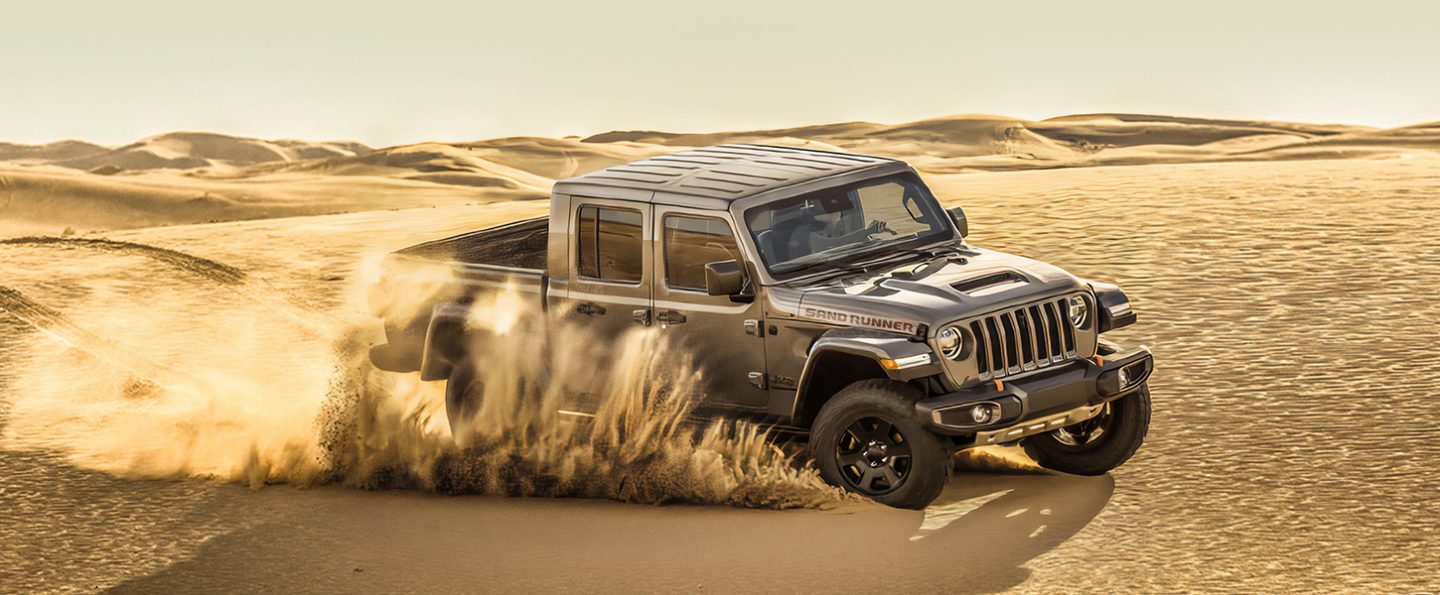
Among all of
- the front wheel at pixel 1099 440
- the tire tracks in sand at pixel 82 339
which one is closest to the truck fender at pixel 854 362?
the front wheel at pixel 1099 440

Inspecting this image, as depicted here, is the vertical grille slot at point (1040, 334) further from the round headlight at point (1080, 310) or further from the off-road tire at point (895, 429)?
the off-road tire at point (895, 429)

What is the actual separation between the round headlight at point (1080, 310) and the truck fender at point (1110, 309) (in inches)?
5.8

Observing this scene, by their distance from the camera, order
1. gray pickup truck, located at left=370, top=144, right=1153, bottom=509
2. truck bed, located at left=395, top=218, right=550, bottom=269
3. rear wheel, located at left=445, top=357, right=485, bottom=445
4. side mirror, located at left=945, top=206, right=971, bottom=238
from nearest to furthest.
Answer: gray pickup truck, located at left=370, top=144, right=1153, bottom=509
side mirror, located at left=945, top=206, right=971, bottom=238
rear wheel, located at left=445, top=357, right=485, bottom=445
truck bed, located at left=395, top=218, right=550, bottom=269

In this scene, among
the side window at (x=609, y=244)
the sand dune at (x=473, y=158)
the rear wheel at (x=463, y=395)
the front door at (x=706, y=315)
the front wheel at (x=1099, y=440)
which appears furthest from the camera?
the sand dune at (x=473, y=158)

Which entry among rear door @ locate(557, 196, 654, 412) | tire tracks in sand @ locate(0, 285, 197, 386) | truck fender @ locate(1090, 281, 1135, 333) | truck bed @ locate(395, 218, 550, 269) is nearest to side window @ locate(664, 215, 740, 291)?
rear door @ locate(557, 196, 654, 412)

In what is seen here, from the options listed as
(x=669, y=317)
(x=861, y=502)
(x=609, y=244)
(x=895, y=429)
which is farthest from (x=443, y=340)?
(x=895, y=429)

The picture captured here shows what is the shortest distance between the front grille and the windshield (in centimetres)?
113

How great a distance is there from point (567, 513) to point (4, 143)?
7931 cm

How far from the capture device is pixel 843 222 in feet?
34.2

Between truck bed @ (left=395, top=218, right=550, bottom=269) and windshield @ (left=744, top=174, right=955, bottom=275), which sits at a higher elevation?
windshield @ (left=744, top=174, right=955, bottom=275)

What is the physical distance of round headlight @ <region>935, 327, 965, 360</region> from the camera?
924cm

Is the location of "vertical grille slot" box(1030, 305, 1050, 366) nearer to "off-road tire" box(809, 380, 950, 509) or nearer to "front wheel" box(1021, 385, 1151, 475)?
"front wheel" box(1021, 385, 1151, 475)

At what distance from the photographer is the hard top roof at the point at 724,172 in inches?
409

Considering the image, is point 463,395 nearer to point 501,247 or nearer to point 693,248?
point 501,247
